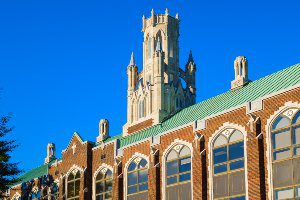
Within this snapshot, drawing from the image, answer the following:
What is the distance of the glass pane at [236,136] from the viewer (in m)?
41.0

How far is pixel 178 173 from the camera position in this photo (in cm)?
4538

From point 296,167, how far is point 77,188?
24230 millimetres

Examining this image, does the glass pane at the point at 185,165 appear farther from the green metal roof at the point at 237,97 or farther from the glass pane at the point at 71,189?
the glass pane at the point at 71,189

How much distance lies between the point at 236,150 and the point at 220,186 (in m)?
2.77

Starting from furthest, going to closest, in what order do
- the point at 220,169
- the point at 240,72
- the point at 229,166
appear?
the point at 240,72 < the point at 220,169 < the point at 229,166

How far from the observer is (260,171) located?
39.0m

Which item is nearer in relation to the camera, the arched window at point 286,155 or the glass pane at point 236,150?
the arched window at point 286,155

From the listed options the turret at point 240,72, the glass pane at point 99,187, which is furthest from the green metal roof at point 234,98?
the glass pane at point 99,187

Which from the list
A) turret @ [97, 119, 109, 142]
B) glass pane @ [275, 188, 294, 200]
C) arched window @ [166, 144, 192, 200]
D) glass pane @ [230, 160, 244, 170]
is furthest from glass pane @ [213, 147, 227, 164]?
turret @ [97, 119, 109, 142]

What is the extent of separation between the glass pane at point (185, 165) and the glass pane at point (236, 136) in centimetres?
438

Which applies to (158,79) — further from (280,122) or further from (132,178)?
(280,122)

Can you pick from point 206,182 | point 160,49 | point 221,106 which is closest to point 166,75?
point 160,49

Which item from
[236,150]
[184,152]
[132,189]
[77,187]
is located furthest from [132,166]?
[236,150]

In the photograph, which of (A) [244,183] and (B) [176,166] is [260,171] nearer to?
(A) [244,183]
